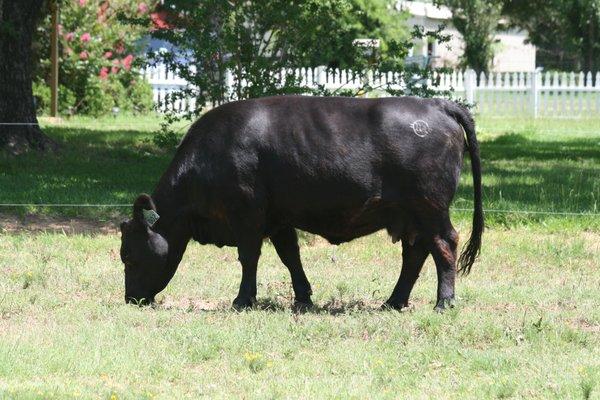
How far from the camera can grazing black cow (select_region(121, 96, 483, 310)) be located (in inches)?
383

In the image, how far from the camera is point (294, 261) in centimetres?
1044

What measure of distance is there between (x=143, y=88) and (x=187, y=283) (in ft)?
65.1

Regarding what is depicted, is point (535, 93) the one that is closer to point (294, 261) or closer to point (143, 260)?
point (294, 261)

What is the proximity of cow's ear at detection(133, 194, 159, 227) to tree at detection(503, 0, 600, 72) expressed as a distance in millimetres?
27032

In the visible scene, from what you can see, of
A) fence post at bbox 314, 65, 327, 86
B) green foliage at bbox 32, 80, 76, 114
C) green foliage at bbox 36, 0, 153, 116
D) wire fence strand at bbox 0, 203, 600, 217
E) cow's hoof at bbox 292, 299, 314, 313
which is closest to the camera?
cow's hoof at bbox 292, 299, 314, 313

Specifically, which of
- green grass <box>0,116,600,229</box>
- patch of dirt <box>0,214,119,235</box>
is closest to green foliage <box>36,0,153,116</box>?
green grass <box>0,116,600,229</box>

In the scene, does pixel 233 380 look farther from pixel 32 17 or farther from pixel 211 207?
pixel 32 17

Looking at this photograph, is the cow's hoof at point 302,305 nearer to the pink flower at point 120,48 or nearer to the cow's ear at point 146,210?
the cow's ear at point 146,210

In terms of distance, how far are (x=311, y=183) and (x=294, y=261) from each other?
3.04 feet

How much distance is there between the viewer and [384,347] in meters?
8.41

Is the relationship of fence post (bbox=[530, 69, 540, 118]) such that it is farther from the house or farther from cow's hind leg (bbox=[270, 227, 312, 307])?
cow's hind leg (bbox=[270, 227, 312, 307])

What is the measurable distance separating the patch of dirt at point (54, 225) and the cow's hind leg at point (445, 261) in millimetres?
5249

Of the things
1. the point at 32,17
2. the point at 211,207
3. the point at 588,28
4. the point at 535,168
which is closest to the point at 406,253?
the point at 211,207

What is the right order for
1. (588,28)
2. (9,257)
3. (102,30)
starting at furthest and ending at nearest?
(588,28) < (102,30) < (9,257)
